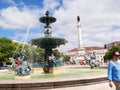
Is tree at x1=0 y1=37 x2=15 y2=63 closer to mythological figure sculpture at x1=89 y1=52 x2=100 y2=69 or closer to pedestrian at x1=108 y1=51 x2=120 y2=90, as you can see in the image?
mythological figure sculpture at x1=89 y1=52 x2=100 y2=69

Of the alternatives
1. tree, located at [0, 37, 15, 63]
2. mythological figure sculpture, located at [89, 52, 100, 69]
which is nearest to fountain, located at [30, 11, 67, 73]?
mythological figure sculpture, located at [89, 52, 100, 69]

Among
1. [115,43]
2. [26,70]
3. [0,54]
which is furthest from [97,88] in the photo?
[115,43]

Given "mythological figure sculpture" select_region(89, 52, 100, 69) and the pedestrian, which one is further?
"mythological figure sculpture" select_region(89, 52, 100, 69)

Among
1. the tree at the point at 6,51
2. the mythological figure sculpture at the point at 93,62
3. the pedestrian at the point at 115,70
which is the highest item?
the tree at the point at 6,51

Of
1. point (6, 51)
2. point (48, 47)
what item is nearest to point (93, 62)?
point (48, 47)

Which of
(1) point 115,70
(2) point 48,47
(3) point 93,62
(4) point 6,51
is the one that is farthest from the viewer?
(4) point 6,51

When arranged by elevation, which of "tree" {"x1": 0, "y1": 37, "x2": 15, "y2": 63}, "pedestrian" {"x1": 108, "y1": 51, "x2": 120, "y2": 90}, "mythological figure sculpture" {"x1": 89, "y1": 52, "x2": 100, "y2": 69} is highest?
"tree" {"x1": 0, "y1": 37, "x2": 15, "y2": 63}

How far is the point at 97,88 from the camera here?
8211 millimetres

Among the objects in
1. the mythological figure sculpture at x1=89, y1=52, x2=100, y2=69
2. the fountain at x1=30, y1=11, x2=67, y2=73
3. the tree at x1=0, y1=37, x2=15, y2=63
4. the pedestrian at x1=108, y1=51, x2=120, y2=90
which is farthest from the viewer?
the tree at x1=0, y1=37, x2=15, y2=63

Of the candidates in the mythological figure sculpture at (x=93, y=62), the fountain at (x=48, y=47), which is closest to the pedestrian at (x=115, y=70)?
the mythological figure sculpture at (x=93, y=62)

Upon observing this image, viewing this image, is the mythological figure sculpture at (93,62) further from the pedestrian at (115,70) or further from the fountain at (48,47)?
the pedestrian at (115,70)

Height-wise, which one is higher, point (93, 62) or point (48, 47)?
point (48, 47)

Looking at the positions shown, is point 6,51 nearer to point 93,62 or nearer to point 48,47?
point 48,47

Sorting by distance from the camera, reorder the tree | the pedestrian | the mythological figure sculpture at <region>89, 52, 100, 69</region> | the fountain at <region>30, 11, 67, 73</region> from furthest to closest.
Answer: the tree, the fountain at <region>30, 11, 67, 73</region>, the mythological figure sculpture at <region>89, 52, 100, 69</region>, the pedestrian
